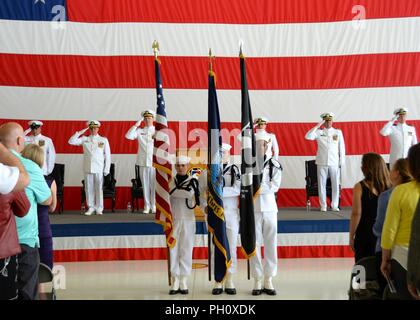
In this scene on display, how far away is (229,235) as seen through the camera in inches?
248

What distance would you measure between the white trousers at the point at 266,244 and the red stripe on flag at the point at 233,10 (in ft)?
16.8

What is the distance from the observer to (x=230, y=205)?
20.7 ft

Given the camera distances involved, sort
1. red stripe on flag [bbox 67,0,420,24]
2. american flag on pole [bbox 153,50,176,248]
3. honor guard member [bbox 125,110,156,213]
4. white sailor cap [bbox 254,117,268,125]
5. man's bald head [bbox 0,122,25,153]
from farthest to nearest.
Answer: red stripe on flag [bbox 67,0,420,24], honor guard member [bbox 125,110,156,213], white sailor cap [bbox 254,117,268,125], american flag on pole [bbox 153,50,176,248], man's bald head [bbox 0,122,25,153]

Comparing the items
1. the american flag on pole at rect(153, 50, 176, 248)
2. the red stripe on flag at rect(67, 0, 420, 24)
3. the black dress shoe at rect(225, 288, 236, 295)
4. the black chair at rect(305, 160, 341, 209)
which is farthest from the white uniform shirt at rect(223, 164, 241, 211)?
the red stripe on flag at rect(67, 0, 420, 24)

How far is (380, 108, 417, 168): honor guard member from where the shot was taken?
395 inches

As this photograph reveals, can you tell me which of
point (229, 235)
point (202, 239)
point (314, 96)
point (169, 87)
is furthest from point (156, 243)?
point (314, 96)

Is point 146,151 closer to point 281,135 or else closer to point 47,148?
point 47,148

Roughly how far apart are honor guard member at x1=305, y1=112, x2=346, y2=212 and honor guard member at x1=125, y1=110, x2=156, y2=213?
2.36 metres

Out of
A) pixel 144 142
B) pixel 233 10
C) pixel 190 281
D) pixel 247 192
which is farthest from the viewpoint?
pixel 233 10

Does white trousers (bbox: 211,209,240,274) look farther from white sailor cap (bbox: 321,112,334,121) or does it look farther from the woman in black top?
white sailor cap (bbox: 321,112,334,121)

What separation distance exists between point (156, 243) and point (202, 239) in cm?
57

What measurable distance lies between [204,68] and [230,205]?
4.65 m

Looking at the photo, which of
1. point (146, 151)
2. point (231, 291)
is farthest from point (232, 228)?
point (146, 151)
